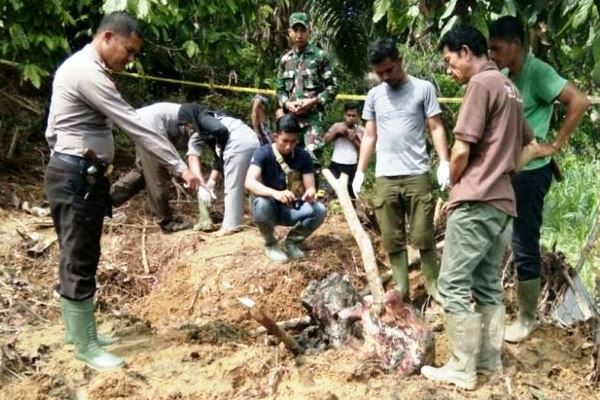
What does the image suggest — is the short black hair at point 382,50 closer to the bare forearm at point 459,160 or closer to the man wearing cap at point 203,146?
the bare forearm at point 459,160

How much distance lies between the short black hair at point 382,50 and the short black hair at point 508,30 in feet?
2.49

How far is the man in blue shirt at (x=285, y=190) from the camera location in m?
5.60

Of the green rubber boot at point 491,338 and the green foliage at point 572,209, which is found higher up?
the green rubber boot at point 491,338

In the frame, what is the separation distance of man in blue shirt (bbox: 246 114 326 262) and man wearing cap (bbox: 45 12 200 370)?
1570 mm

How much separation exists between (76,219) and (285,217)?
2.00 meters

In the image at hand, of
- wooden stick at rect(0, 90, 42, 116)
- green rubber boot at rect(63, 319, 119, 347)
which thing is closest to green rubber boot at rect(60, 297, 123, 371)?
green rubber boot at rect(63, 319, 119, 347)

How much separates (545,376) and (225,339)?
180 cm

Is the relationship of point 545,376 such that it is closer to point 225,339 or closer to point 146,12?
point 225,339

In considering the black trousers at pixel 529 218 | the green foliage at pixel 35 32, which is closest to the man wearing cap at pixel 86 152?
the black trousers at pixel 529 218

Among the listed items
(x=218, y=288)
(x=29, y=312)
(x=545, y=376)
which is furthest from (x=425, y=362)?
(x=29, y=312)

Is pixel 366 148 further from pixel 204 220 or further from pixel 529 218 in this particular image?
pixel 204 220

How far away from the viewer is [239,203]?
21.0ft

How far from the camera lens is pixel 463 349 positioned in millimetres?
3861

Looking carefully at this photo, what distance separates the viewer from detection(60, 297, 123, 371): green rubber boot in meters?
4.14
